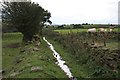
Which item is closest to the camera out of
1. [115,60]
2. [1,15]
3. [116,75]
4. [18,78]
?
[18,78]

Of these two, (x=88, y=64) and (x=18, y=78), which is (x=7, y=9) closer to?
(x=88, y=64)

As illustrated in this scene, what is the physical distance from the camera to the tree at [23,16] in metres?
47.8

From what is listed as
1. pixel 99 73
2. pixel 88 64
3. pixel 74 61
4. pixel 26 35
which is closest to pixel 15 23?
pixel 26 35

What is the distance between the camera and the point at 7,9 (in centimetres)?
5006

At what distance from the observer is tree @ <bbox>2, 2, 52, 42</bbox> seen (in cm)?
4775

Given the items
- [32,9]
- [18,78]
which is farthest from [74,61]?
[32,9]

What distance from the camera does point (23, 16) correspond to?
156ft

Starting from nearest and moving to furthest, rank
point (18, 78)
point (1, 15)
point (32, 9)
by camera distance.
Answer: point (18, 78)
point (32, 9)
point (1, 15)

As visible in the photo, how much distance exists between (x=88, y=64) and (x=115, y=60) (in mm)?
2232

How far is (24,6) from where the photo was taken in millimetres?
48562

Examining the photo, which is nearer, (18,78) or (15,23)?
(18,78)

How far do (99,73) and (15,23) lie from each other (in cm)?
3021

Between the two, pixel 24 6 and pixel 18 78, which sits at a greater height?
pixel 24 6

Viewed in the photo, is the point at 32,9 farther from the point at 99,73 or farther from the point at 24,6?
the point at 99,73
